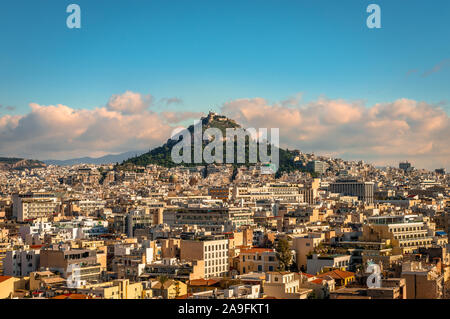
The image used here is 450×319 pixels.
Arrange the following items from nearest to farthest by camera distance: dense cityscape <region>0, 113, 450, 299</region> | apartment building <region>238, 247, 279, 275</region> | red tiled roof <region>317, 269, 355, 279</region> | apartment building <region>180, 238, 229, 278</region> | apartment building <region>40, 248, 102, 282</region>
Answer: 1. dense cityscape <region>0, 113, 450, 299</region>
2. red tiled roof <region>317, 269, 355, 279</region>
3. apartment building <region>40, 248, 102, 282</region>
4. apartment building <region>238, 247, 279, 275</region>
5. apartment building <region>180, 238, 229, 278</region>

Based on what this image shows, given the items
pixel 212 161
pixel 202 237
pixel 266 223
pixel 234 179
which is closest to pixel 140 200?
pixel 266 223

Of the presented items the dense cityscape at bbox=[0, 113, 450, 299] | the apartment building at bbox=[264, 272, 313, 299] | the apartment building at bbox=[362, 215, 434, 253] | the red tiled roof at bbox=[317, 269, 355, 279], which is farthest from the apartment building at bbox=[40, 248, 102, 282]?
the apartment building at bbox=[362, 215, 434, 253]

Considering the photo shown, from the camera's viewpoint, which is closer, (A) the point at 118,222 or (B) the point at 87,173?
(A) the point at 118,222

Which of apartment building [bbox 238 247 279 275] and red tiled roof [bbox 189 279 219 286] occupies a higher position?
apartment building [bbox 238 247 279 275]

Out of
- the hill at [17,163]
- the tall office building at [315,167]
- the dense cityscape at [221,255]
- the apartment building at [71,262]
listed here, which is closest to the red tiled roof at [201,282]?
the dense cityscape at [221,255]

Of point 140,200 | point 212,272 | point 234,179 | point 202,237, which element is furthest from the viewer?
point 234,179

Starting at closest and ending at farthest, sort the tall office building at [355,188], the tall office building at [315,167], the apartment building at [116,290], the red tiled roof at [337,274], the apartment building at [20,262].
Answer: the apartment building at [116,290] → the red tiled roof at [337,274] → the apartment building at [20,262] → the tall office building at [355,188] → the tall office building at [315,167]

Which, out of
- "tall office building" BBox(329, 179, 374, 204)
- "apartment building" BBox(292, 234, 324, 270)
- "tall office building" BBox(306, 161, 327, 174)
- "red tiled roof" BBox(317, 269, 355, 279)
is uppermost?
"tall office building" BBox(306, 161, 327, 174)

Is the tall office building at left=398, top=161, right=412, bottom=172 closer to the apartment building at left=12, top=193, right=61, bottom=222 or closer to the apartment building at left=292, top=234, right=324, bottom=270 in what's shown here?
the apartment building at left=12, top=193, right=61, bottom=222

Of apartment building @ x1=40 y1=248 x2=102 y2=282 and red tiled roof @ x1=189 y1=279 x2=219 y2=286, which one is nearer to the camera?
red tiled roof @ x1=189 y1=279 x2=219 y2=286

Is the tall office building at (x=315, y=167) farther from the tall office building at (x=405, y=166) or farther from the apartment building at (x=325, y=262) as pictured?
the apartment building at (x=325, y=262)
